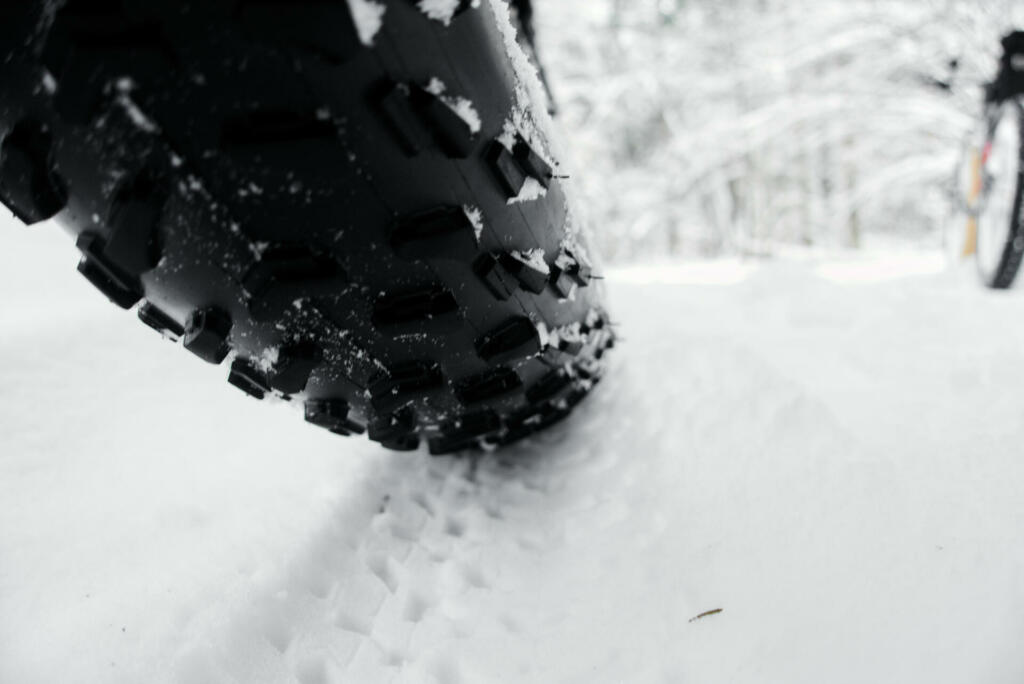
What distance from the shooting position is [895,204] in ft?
31.0

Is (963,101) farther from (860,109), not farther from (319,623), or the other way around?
(319,623)

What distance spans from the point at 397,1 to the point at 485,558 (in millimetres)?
712

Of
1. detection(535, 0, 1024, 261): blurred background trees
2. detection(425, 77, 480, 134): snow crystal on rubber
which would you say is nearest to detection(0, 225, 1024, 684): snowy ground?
detection(425, 77, 480, 134): snow crystal on rubber

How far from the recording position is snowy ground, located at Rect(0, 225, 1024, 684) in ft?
2.06

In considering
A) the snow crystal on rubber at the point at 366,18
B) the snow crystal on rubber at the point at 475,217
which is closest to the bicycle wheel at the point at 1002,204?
the snow crystal on rubber at the point at 475,217

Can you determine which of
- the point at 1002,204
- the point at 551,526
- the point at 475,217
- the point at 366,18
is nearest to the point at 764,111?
the point at 1002,204

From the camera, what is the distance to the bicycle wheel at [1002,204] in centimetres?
148

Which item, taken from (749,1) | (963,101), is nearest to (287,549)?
(963,101)

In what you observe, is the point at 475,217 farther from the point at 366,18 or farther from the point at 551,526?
the point at 551,526

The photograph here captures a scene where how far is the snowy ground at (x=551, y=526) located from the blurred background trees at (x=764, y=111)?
371 centimetres

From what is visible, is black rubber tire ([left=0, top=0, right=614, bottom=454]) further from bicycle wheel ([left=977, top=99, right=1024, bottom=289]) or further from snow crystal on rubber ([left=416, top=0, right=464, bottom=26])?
bicycle wheel ([left=977, top=99, right=1024, bottom=289])

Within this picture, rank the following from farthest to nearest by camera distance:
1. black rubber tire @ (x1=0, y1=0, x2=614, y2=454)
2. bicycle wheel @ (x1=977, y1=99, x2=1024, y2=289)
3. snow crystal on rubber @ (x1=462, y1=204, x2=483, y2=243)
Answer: bicycle wheel @ (x1=977, y1=99, x2=1024, y2=289) < snow crystal on rubber @ (x1=462, y1=204, x2=483, y2=243) < black rubber tire @ (x1=0, y1=0, x2=614, y2=454)

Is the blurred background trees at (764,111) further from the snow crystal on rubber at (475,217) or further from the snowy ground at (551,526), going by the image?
the snow crystal on rubber at (475,217)

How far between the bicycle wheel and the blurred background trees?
2.26m
